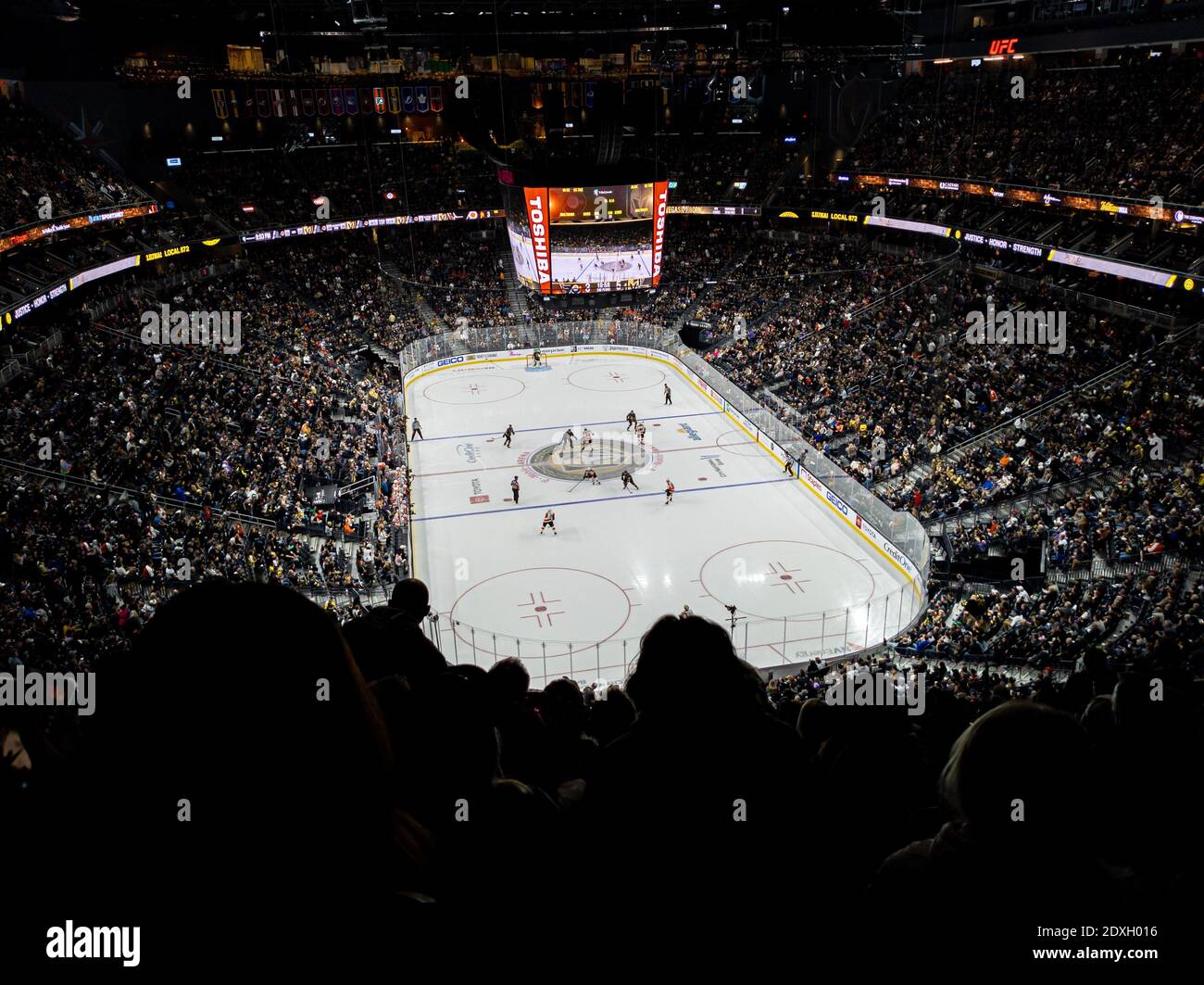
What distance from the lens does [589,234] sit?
1419 inches

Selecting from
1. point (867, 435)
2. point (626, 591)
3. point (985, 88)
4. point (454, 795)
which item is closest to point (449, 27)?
point (985, 88)

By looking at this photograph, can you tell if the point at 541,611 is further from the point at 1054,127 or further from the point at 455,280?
the point at 1054,127

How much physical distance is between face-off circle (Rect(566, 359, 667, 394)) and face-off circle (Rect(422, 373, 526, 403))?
2.95 m

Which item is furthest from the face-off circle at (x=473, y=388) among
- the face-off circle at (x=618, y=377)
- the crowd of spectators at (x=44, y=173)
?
the crowd of spectators at (x=44, y=173)

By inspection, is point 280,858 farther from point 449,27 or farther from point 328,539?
point 449,27

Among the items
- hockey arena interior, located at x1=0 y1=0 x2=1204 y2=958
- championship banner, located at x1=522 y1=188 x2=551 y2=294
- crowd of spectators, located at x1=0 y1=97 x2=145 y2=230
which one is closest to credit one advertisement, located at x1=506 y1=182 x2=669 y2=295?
championship banner, located at x1=522 y1=188 x2=551 y2=294

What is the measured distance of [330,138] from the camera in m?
49.9

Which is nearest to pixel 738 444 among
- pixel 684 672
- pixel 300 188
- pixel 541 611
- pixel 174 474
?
pixel 541 611

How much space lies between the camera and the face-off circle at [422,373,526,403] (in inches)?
1471

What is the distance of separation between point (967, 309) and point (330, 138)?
37536 millimetres

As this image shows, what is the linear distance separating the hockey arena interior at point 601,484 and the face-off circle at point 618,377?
33 centimetres

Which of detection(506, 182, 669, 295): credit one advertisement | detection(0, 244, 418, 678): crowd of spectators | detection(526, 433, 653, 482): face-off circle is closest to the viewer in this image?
detection(0, 244, 418, 678): crowd of spectators

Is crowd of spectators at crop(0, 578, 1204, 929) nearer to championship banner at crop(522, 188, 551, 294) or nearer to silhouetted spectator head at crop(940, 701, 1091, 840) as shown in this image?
silhouetted spectator head at crop(940, 701, 1091, 840)
